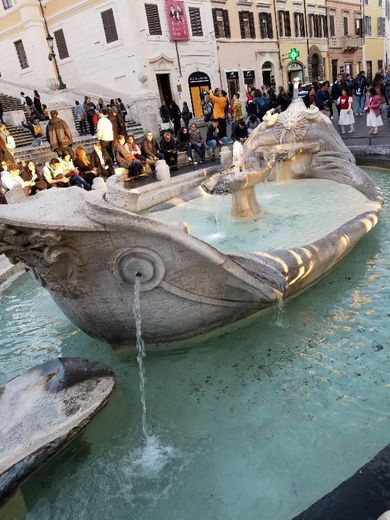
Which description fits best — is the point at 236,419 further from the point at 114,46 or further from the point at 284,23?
the point at 284,23

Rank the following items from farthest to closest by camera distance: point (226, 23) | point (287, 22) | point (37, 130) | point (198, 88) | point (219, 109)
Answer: point (287, 22)
point (226, 23)
point (198, 88)
point (37, 130)
point (219, 109)

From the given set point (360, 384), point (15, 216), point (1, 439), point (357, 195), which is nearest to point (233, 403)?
point (360, 384)

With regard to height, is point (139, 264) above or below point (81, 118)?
below

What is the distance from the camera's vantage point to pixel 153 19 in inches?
913

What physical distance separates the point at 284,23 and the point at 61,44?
16.4 meters

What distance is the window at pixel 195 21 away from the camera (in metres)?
25.5

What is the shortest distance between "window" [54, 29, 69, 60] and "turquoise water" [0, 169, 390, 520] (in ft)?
84.0

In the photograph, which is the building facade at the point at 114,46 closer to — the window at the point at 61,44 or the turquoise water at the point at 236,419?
the window at the point at 61,44

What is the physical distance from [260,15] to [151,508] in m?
33.6

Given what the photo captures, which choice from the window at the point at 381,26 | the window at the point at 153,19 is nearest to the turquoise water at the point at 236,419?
the window at the point at 153,19

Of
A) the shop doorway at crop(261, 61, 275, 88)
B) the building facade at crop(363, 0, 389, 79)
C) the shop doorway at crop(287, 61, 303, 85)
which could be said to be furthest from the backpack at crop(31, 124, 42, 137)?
the building facade at crop(363, 0, 389, 79)

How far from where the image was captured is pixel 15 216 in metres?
2.65

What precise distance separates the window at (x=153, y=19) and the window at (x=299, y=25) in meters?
15.2

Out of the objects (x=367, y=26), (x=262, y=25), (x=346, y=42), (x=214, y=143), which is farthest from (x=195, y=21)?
(x=367, y=26)
